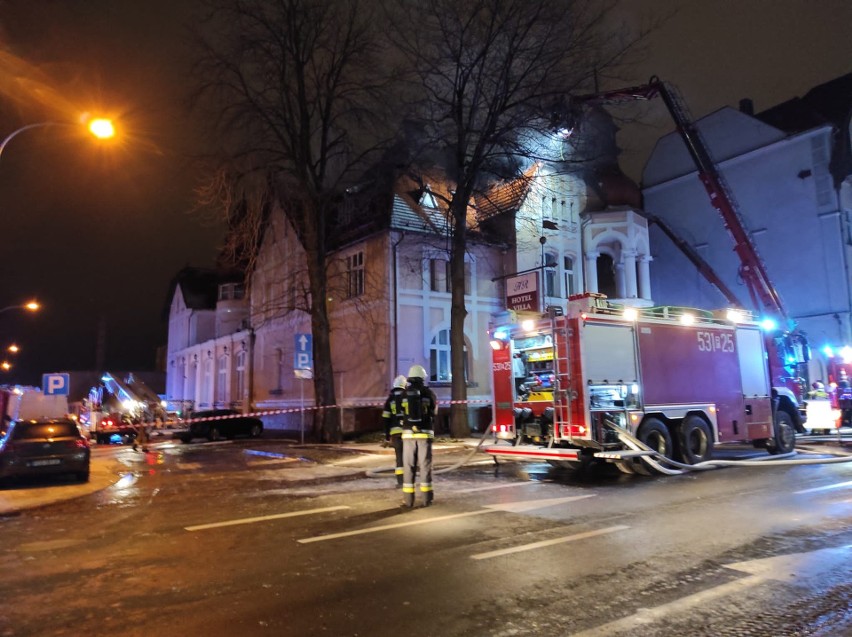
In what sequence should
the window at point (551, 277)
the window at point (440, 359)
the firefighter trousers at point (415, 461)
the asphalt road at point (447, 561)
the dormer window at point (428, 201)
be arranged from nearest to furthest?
1. the asphalt road at point (447, 561)
2. the firefighter trousers at point (415, 461)
3. the window at point (440, 359)
4. the dormer window at point (428, 201)
5. the window at point (551, 277)

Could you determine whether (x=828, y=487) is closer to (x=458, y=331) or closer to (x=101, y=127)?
(x=458, y=331)

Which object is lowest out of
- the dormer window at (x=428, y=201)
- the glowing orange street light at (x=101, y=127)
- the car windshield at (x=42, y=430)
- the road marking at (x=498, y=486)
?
the road marking at (x=498, y=486)

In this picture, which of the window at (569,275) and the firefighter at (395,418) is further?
the window at (569,275)

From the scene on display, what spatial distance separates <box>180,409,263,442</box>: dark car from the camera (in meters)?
24.9

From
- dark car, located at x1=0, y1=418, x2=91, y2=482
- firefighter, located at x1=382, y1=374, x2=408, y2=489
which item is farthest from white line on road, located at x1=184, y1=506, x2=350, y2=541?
dark car, located at x1=0, y1=418, x2=91, y2=482

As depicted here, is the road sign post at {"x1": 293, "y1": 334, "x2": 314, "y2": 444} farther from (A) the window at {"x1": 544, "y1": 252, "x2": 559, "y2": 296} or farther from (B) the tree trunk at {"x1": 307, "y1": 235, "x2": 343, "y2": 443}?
(A) the window at {"x1": 544, "y1": 252, "x2": 559, "y2": 296}

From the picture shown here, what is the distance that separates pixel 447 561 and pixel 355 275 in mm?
20483

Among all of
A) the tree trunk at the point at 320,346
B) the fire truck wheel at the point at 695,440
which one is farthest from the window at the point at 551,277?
the fire truck wheel at the point at 695,440

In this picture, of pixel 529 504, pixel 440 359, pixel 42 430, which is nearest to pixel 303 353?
pixel 440 359

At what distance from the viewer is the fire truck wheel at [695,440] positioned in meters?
11.7

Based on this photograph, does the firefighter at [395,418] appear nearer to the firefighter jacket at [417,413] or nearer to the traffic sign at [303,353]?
the firefighter jacket at [417,413]

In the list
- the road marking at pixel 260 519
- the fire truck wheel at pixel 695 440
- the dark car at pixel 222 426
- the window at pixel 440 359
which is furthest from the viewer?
the dark car at pixel 222 426

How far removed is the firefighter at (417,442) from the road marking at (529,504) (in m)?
0.94

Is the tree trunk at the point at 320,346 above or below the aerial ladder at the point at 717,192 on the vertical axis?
below
